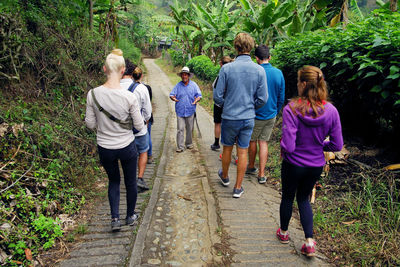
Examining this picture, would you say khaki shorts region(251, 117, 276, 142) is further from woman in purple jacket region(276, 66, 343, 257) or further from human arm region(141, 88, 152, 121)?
human arm region(141, 88, 152, 121)

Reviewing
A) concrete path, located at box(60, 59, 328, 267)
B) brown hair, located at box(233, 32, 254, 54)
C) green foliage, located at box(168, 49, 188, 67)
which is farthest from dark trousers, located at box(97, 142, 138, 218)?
green foliage, located at box(168, 49, 188, 67)

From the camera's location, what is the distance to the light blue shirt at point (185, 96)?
620 cm

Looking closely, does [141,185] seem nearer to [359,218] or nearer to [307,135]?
[307,135]

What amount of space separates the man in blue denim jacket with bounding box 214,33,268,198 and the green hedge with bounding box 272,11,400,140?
132cm

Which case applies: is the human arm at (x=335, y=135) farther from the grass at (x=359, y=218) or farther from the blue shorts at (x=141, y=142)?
the blue shorts at (x=141, y=142)

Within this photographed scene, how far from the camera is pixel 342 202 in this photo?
3629mm

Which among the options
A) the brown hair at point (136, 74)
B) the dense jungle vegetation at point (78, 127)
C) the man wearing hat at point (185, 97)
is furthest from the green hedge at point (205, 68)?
the brown hair at point (136, 74)

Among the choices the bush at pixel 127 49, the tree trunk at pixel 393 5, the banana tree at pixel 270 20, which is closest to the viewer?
the tree trunk at pixel 393 5

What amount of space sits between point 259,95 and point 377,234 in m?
2.25

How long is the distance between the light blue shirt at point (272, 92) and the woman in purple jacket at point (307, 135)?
5.65ft

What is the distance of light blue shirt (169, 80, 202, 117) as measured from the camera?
620 centimetres

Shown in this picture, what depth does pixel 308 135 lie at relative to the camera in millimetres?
2617

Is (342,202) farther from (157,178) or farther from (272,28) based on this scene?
(272,28)

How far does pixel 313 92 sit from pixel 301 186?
1018 mm
